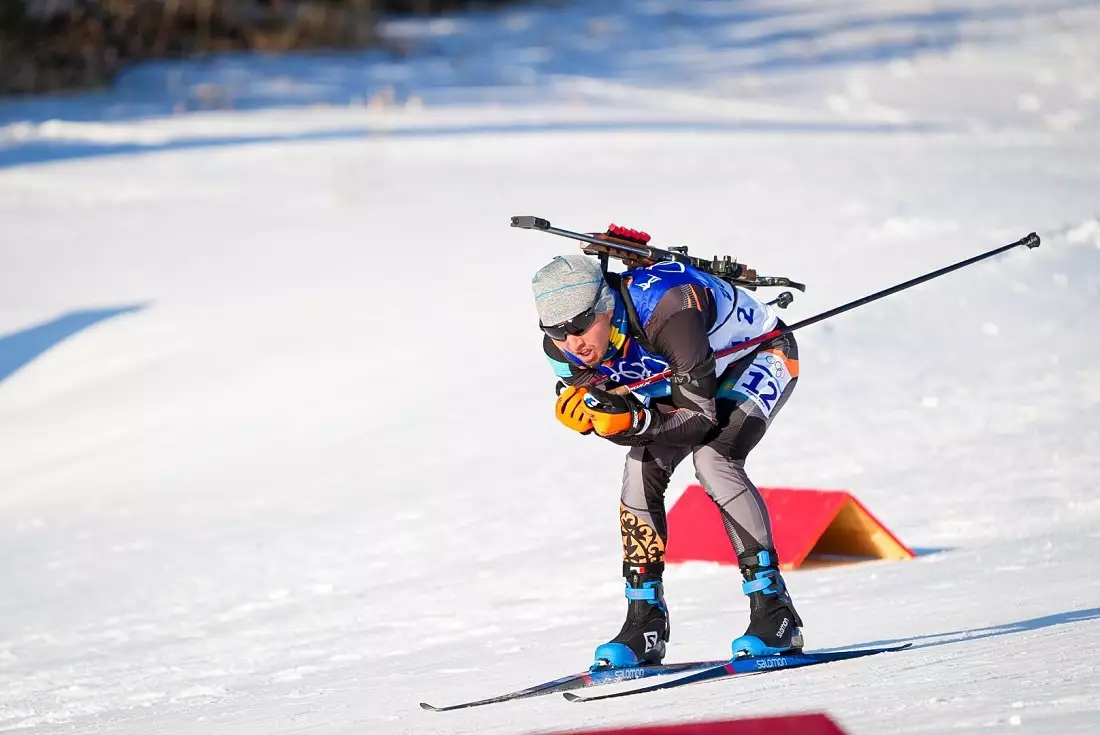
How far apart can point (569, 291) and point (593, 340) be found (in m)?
0.17

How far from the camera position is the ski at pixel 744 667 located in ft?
16.2

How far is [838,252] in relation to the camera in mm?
13438

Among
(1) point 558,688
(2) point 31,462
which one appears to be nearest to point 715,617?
(1) point 558,688

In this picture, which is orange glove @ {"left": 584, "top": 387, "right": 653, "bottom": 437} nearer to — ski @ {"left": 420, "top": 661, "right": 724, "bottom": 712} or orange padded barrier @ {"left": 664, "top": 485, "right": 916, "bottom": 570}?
ski @ {"left": 420, "top": 661, "right": 724, "bottom": 712}

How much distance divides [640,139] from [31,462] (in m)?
9.79

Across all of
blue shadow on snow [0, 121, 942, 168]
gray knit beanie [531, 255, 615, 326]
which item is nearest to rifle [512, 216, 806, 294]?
gray knit beanie [531, 255, 615, 326]

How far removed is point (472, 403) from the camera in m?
11.2

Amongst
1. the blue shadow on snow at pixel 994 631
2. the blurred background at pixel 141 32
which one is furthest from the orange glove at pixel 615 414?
the blurred background at pixel 141 32

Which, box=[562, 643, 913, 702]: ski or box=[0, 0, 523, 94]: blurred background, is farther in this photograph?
box=[0, 0, 523, 94]: blurred background

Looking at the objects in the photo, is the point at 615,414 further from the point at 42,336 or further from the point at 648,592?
the point at 42,336

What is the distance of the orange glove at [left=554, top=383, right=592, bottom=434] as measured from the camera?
488cm

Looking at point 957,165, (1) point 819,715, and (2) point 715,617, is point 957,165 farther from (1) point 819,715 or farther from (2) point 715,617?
(1) point 819,715

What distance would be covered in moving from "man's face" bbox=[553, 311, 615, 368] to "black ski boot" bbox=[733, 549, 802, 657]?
0.85 meters

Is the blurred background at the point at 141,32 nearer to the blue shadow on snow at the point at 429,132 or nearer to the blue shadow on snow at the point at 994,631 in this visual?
the blue shadow on snow at the point at 429,132
